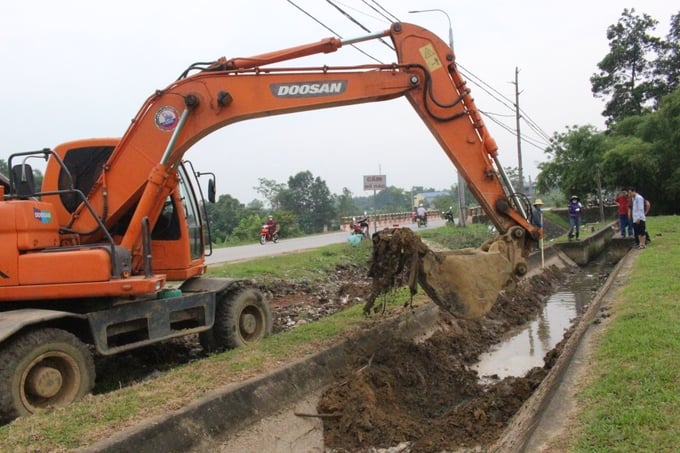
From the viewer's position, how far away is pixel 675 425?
3.62 m

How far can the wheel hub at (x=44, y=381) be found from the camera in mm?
4965

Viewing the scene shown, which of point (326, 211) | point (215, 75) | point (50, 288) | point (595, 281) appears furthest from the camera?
point (326, 211)

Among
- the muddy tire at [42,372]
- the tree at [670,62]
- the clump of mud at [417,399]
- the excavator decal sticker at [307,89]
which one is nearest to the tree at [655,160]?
the tree at [670,62]

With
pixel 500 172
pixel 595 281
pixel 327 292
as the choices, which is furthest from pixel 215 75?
pixel 595 281

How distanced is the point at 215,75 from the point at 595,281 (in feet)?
41.7

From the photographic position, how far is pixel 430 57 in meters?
6.93

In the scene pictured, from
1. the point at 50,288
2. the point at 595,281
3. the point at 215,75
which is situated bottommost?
the point at 595,281

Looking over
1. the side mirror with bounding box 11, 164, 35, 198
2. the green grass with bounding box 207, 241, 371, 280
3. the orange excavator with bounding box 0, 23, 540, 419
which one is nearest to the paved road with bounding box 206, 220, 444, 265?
the green grass with bounding box 207, 241, 371, 280

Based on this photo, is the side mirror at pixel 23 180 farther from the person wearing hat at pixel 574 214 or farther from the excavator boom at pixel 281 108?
the person wearing hat at pixel 574 214

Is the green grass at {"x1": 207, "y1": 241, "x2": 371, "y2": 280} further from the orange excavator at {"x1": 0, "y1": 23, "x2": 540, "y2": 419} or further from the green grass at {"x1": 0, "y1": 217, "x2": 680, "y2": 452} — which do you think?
the orange excavator at {"x1": 0, "y1": 23, "x2": 540, "y2": 419}

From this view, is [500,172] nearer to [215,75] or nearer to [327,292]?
[215,75]

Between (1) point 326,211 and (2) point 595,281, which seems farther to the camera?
(1) point 326,211

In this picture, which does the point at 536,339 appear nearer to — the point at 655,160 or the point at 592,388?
the point at 592,388

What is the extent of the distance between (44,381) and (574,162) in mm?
39966
